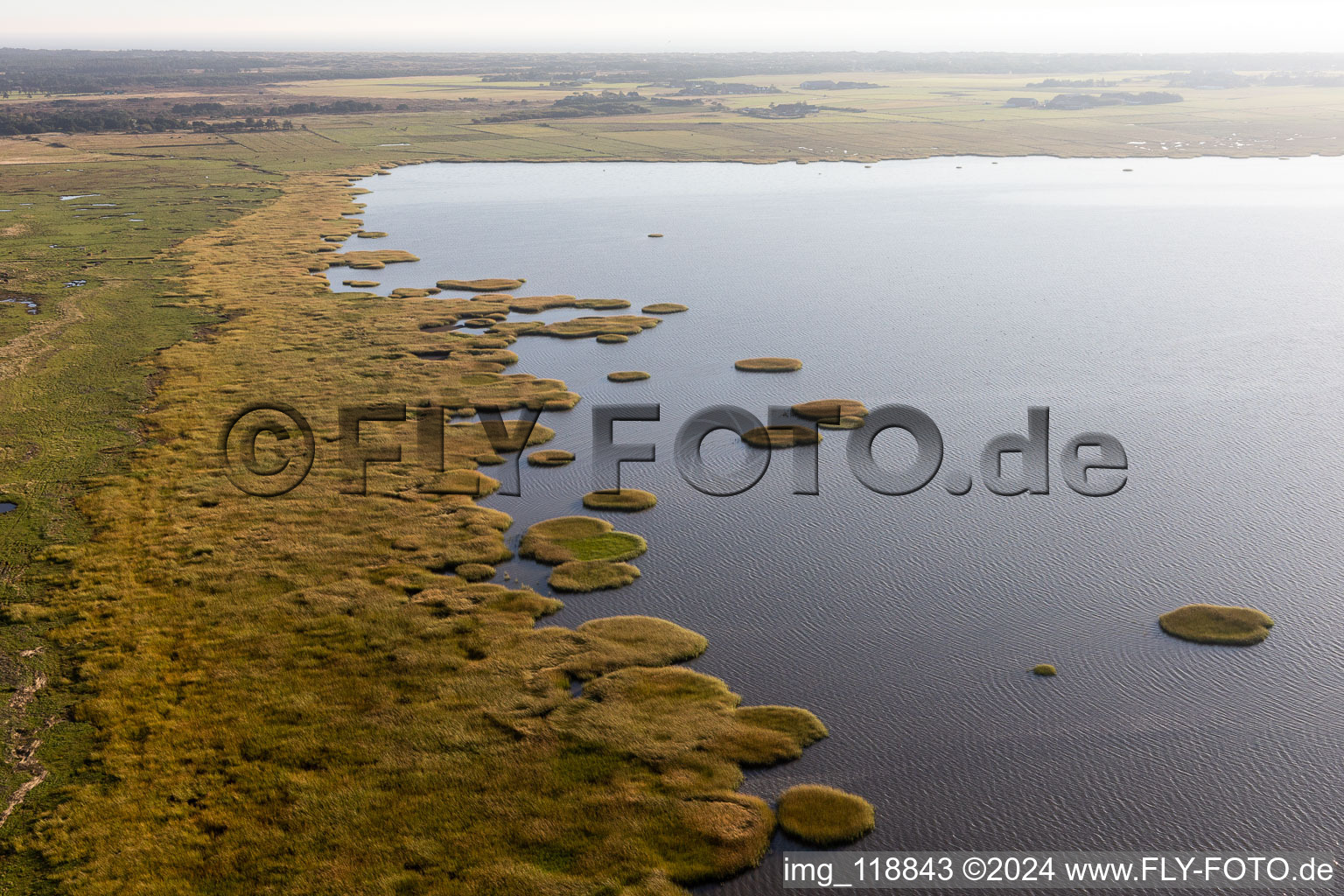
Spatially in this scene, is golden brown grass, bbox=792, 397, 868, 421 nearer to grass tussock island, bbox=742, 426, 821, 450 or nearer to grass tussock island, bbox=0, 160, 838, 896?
grass tussock island, bbox=742, 426, 821, 450

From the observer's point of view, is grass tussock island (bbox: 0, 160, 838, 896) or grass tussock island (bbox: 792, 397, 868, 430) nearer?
grass tussock island (bbox: 0, 160, 838, 896)

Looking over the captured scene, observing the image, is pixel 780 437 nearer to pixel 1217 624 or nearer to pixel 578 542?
pixel 578 542

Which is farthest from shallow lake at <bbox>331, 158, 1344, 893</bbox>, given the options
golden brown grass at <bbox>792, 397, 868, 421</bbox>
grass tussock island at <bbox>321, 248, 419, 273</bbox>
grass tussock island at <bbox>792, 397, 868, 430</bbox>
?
grass tussock island at <bbox>321, 248, 419, 273</bbox>

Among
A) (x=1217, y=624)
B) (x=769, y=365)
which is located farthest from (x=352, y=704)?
(x=769, y=365)

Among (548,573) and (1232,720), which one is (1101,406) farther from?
(548,573)

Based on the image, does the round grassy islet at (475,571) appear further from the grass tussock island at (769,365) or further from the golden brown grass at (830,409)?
the grass tussock island at (769,365)

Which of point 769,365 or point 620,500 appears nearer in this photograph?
point 620,500
